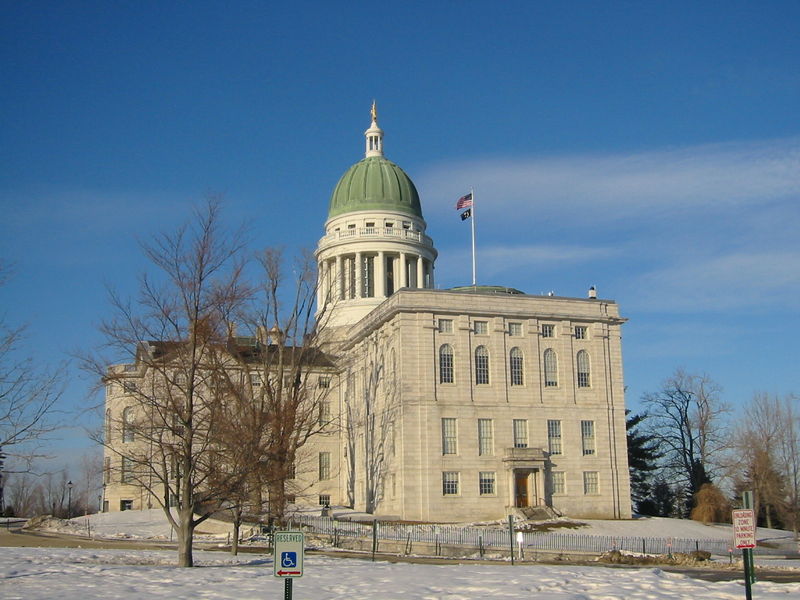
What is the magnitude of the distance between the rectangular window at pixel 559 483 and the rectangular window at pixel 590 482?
1.63m

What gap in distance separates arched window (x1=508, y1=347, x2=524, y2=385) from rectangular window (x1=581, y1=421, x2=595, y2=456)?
5.46 m

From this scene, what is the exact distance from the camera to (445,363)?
205ft

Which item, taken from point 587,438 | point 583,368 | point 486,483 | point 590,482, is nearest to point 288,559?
point 486,483

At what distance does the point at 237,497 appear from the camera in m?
32.8

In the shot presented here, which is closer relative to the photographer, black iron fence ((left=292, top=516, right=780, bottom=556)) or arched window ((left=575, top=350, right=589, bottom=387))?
black iron fence ((left=292, top=516, right=780, bottom=556))

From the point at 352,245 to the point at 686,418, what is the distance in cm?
3225

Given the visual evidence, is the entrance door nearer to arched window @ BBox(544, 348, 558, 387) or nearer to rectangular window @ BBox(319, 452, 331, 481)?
arched window @ BBox(544, 348, 558, 387)

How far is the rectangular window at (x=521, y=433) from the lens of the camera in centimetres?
6256

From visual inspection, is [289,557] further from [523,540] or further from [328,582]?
[523,540]

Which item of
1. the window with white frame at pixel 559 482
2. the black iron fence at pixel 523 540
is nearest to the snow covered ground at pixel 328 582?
the black iron fence at pixel 523 540

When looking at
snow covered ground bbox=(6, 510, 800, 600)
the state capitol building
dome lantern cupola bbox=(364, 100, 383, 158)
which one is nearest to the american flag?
the state capitol building

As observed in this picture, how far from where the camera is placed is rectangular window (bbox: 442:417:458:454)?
201 feet

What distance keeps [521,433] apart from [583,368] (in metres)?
6.76

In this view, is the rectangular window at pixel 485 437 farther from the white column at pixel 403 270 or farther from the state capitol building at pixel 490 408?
the white column at pixel 403 270
